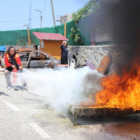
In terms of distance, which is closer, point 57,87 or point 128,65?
point 128,65

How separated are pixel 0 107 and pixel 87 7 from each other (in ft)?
11.3

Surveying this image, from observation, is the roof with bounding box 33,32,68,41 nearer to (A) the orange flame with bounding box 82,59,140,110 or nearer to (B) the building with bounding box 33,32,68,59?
(B) the building with bounding box 33,32,68,59

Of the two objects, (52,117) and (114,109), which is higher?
(114,109)

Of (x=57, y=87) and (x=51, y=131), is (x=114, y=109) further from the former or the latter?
(x=57, y=87)

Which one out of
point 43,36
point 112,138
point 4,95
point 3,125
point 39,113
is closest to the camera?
point 112,138

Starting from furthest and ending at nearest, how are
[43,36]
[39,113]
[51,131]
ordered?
1. [43,36]
2. [39,113]
3. [51,131]

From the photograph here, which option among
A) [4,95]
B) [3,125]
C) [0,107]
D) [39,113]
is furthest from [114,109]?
[4,95]

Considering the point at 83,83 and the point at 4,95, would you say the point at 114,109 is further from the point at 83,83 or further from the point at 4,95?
the point at 4,95

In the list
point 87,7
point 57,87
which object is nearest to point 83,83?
point 57,87

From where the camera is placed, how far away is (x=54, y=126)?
4316 millimetres

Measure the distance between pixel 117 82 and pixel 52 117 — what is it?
1.66 meters

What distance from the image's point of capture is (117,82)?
483 centimetres

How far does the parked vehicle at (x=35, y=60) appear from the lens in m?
12.5

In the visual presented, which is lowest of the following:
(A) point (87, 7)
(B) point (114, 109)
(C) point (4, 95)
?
(C) point (4, 95)
